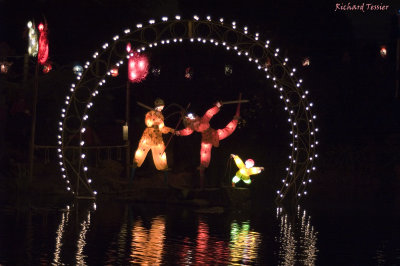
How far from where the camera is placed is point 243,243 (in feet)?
43.0

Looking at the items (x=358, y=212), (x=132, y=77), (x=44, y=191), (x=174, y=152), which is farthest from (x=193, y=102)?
(x=358, y=212)

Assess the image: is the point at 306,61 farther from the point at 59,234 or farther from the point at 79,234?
the point at 59,234

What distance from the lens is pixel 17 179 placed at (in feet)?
65.7

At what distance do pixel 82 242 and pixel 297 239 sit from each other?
3.41 meters

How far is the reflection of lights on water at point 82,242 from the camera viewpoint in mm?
11211

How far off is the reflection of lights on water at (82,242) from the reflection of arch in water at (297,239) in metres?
2.62

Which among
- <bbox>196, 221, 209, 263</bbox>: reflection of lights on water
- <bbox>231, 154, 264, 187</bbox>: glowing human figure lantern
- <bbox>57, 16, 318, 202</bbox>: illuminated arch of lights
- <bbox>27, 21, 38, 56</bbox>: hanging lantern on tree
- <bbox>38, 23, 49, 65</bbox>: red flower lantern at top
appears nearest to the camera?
<bbox>196, 221, 209, 263</bbox>: reflection of lights on water

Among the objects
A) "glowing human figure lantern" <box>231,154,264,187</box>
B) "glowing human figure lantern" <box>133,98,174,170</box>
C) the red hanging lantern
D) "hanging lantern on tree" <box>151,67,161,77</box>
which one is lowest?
"glowing human figure lantern" <box>231,154,264,187</box>

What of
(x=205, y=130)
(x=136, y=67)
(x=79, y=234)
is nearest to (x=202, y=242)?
(x=79, y=234)

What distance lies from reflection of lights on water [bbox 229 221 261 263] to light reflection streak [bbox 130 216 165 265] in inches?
41.1

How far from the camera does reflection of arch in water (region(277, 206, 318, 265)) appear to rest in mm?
11820

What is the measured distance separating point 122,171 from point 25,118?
3.07m

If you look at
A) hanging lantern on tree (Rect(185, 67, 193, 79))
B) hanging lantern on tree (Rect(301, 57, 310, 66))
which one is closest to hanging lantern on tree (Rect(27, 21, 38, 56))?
hanging lantern on tree (Rect(185, 67, 193, 79))

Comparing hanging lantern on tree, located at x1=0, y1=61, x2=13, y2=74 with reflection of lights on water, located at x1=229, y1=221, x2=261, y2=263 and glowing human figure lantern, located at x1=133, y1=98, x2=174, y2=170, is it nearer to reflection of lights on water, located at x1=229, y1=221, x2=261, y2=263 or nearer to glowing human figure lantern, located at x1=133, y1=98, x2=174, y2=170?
glowing human figure lantern, located at x1=133, y1=98, x2=174, y2=170
